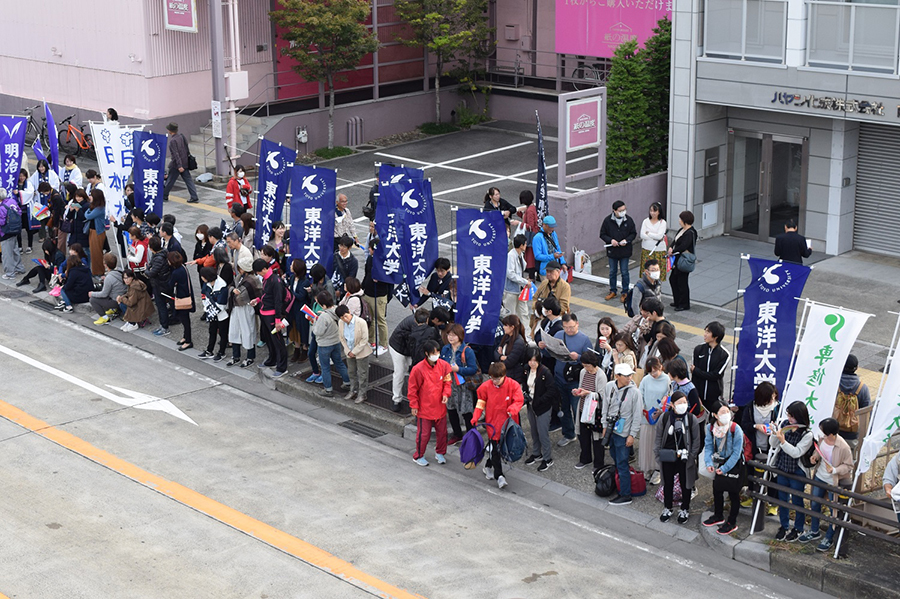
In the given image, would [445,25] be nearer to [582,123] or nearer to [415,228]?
[582,123]

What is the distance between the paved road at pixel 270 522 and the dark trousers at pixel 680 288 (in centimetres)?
612

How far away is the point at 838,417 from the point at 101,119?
22.0 meters

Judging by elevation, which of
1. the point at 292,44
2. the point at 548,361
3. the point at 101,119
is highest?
the point at 292,44

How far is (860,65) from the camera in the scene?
19141 mm

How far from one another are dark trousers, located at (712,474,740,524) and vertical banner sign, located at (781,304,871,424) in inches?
40.3

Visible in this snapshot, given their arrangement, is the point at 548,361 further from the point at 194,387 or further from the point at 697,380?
the point at 194,387

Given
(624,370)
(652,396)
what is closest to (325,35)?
(624,370)

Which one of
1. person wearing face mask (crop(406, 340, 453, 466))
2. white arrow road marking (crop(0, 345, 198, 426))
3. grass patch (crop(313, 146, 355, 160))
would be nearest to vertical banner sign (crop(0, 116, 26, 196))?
white arrow road marking (crop(0, 345, 198, 426))

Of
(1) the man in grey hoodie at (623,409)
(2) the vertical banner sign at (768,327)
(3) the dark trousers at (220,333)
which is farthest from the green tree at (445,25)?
(1) the man in grey hoodie at (623,409)

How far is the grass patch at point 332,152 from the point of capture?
28547mm

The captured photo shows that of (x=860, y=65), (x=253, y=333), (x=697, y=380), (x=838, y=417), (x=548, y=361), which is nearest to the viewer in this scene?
(x=838, y=417)

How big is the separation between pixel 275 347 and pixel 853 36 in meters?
11.3

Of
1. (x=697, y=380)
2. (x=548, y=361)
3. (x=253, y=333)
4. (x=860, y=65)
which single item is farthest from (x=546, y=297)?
(x=860, y=65)

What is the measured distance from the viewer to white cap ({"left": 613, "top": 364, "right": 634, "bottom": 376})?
39.5 ft
